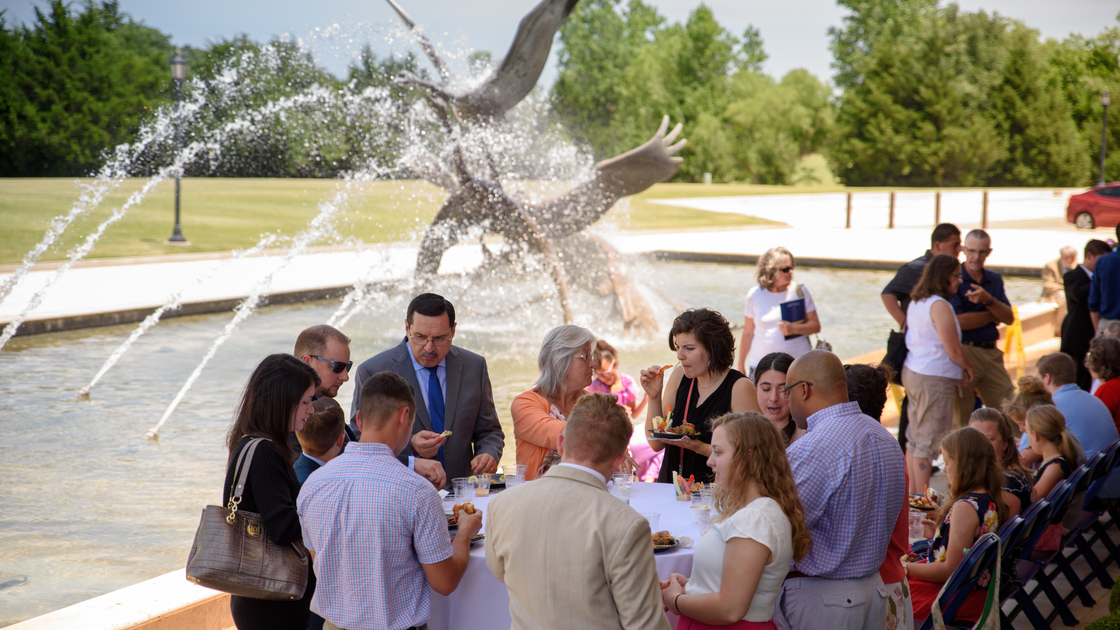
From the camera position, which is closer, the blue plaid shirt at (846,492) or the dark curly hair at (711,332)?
the blue plaid shirt at (846,492)

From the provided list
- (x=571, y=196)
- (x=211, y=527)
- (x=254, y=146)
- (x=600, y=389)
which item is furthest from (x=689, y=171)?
(x=211, y=527)

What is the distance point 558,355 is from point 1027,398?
9.92 ft

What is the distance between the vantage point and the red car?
1148 inches

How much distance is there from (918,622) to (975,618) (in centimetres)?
23

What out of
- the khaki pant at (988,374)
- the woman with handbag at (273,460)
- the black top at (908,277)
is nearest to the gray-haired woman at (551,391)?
the woman with handbag at (273,460)

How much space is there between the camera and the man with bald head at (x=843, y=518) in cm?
304

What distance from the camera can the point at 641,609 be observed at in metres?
2.46

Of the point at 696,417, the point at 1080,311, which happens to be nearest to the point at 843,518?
the point at 696,417

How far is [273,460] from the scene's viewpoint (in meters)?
3.05

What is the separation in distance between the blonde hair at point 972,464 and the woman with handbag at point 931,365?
215 centimetres

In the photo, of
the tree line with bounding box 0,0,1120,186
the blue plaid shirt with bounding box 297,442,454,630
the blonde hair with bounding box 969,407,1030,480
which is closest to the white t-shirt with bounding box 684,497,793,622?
the blue plaid shirt with bounding box 297,442,454,630

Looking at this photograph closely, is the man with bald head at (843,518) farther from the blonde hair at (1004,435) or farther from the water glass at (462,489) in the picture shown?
the blonde hair at (1004,435)

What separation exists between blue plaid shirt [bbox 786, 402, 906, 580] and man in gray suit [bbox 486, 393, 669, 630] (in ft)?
2.59

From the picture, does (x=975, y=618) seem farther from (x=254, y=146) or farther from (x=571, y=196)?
(x=254, y=146)
